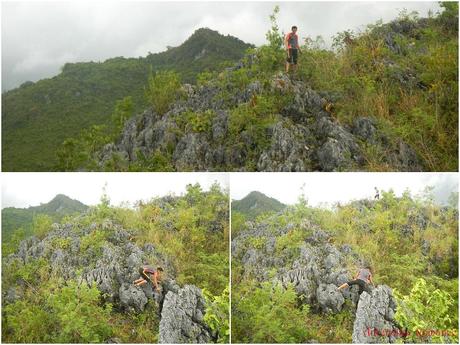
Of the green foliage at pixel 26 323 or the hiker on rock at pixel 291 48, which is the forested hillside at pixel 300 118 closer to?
the hiker on rock at pixel 291 48

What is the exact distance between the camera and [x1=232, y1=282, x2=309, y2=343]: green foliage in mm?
5098

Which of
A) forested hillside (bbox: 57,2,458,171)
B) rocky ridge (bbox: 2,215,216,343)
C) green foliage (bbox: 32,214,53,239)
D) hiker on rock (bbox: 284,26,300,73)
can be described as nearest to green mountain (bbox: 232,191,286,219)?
forested hillside (bbox: 57,2,458,171)

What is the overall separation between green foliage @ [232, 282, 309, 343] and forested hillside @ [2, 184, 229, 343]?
191 mm

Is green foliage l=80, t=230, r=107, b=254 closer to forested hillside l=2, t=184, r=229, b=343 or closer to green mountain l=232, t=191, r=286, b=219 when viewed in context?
forested hillside l=2, t=184, r=229, b=343

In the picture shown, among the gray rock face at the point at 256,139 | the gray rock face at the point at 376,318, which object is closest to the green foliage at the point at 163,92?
the gray rock face at the point at 256,139

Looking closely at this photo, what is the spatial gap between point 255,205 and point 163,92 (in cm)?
257

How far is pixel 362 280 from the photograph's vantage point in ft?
16.9

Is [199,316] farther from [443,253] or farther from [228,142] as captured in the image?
[443,253]

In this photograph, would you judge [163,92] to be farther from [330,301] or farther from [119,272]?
[330,301]

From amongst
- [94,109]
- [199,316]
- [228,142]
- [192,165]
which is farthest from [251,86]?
[199,316]

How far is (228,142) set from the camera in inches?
247

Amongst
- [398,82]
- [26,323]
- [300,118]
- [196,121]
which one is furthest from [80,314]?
[398,82]

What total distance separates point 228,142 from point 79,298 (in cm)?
265

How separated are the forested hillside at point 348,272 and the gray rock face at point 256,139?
3.08ft
